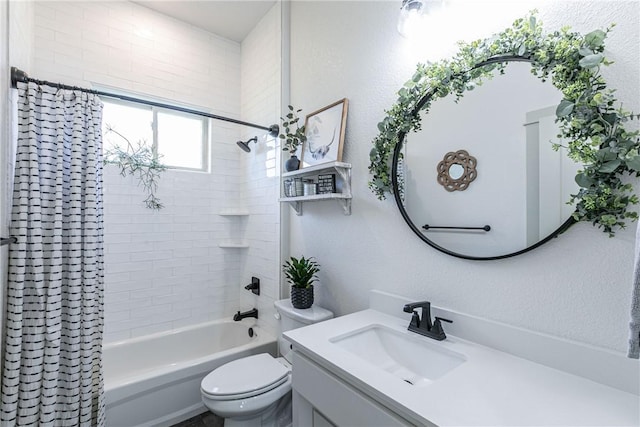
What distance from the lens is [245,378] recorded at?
1553 mm

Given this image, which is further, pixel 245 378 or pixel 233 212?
pixel 233 212

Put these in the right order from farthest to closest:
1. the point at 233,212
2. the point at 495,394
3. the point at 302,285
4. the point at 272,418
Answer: the point at 233,212 < the point at 302,285 < the point at 272,418 < the point at 495,394

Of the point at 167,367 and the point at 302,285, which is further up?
the point at 302,285

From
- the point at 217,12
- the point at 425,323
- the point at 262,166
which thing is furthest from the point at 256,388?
the point at 217,12

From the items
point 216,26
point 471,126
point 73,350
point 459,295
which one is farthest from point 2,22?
point 459,295

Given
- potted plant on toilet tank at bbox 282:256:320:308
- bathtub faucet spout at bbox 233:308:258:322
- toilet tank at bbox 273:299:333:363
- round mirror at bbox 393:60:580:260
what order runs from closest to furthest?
round mirror at bbox 393:60:580:260 → toilet tank at bbox 273:299:333:363 → potted plant on toilet tank at bbox 282:256:320:308 → bathtub faucet spout at bbox 233:308:258:322

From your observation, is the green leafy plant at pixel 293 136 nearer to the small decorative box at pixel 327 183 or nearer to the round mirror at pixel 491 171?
the small decorative box at pixel 327 183

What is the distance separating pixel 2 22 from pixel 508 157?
2.12 m

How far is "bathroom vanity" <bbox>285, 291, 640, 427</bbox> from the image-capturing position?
0.72 metres

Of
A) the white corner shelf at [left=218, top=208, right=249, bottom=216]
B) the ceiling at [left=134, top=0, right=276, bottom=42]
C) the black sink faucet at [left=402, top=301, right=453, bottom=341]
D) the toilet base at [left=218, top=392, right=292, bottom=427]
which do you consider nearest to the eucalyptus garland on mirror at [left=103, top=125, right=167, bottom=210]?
the white corner shelf at [left=218, top=208, right=249, bottom=216]

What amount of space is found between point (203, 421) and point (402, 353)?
1536mm

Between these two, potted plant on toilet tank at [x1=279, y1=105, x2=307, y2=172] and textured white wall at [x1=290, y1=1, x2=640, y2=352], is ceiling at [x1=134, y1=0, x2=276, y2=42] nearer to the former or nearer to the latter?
textured white wall at [x1=290, y1=1, x2=640, y2=352]

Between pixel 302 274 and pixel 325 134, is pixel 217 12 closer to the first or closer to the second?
pixel 325 134

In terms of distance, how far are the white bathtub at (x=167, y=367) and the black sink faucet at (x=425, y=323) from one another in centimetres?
136
